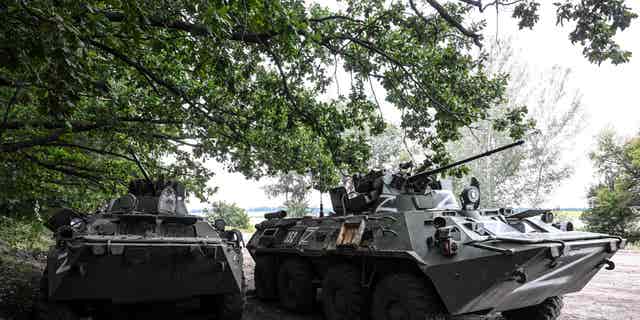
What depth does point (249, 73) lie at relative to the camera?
757 centimetres

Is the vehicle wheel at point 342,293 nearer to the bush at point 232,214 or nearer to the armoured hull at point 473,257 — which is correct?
the armoured hull at point 473,257

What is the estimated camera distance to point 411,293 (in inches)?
229

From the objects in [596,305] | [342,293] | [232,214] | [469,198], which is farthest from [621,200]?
[232,214]

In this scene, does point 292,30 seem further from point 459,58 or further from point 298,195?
point 298,195

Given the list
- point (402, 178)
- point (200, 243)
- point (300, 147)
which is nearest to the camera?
point (200, 243)

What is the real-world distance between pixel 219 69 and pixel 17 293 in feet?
17.8

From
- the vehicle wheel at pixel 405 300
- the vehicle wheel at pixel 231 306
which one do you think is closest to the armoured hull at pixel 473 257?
the vehicle wheel at pixel 405 300

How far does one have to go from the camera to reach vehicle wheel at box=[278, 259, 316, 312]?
333 inches

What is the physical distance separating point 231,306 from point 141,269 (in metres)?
1.56

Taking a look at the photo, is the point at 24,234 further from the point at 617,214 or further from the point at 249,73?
the point at 617,214

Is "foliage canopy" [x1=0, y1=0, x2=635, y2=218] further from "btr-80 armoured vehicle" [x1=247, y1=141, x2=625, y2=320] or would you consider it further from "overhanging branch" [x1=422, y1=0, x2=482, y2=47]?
"btr-80 armoured vehicle" [x1=247, y1=141, x2=625, y2=320]

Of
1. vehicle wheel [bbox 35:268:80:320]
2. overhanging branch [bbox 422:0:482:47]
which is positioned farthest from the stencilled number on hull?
overhanging branch [bbox 422:0:482:47]

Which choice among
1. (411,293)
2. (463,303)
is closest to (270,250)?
(411,293)

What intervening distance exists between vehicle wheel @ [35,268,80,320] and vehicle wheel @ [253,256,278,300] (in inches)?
164
